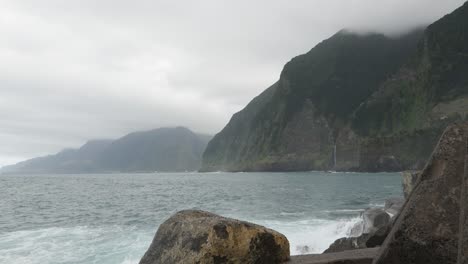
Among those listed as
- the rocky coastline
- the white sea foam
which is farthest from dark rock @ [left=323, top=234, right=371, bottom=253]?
the rocky coastline

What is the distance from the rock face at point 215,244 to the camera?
6148mm

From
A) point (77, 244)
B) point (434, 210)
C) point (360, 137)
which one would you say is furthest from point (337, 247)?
point (360, 137)

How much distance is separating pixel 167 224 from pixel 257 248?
5.31 feet

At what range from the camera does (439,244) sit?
15.6 ft

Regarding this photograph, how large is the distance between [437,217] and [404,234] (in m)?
0.42

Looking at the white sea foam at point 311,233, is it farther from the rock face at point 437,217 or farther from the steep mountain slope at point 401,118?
the steep mountain slope at point 401,118

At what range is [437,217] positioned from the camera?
4.86m

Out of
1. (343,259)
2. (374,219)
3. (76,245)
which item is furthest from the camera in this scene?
(374,219)

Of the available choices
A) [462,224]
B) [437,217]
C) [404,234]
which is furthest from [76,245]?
[462,224]

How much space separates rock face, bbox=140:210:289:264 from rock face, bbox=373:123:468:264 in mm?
1867

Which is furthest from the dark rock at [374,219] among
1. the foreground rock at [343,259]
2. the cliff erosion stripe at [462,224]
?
the cliff erosion stripe at [462,224]

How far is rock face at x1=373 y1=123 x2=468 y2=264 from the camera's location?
186 inches

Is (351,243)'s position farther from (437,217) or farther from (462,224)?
(462,224)

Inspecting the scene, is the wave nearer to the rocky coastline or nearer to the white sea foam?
the white sea foam
